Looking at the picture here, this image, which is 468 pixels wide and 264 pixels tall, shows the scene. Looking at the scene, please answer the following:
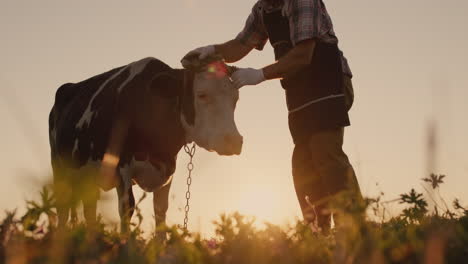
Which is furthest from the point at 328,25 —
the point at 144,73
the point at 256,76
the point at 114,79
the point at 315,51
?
the point at 114,79

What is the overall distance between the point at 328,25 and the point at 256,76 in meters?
0.92

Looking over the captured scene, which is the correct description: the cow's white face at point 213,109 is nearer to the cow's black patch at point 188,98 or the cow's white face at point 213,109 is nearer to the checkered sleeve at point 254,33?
the cow's black patch at point 188,98

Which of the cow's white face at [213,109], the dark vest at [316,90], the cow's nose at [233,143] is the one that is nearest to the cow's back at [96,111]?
the cow's white face at [213,109]

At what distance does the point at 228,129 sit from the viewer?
6961 millimetres

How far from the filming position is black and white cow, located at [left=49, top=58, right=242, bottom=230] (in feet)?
23.1

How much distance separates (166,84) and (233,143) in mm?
1170

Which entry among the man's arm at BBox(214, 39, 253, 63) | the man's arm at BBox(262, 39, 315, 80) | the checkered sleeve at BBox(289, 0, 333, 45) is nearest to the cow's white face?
the man's arm at BBox(214, 39, 253, 63)

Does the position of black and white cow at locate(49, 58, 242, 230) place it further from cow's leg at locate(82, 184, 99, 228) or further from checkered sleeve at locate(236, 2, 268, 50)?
cow's leg at locate(82, 184, 99, 228)

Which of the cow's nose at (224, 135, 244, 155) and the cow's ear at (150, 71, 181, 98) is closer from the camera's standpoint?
the cow's nose at (224, 135, 244, 155)

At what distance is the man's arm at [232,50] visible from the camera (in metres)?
7.46

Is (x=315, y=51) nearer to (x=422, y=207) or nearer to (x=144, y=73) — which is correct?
(x=144, y=73)

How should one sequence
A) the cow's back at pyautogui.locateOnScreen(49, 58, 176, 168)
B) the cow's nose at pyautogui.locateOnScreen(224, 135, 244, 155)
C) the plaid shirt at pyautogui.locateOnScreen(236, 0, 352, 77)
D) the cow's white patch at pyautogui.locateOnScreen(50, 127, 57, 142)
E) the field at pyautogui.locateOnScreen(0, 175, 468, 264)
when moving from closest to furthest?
the field at pyautogui.locateOnScreen(0, 175, 468, 264) → the plaid shirt at pyautogui.locateOnScreen(236, 0, 352, 77) → the cow's nose at pyautogui.locateOnScreen(224, 135, 244, 155) → the cow's back at pyautogui.locateOnScreen(49, 58, 176, 168) → the cow's white patch at pyautogui.locateOnScreen(50, 127, 57, 142)

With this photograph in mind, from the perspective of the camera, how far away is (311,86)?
20.6 feet

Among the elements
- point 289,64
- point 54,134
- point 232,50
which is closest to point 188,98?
point 232,50
